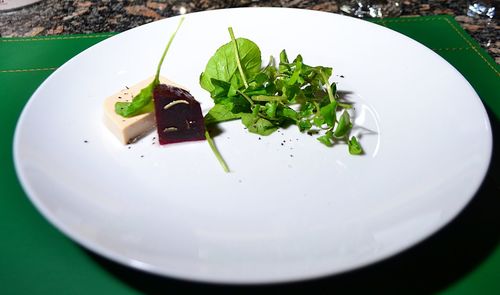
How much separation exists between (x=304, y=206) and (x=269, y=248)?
142mm

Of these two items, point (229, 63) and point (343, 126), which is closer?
point (343, 126)

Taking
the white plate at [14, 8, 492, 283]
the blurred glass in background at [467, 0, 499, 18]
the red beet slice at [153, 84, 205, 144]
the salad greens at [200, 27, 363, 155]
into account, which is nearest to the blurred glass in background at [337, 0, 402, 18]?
the blurred glass in background at [467, 0, 499, 18]

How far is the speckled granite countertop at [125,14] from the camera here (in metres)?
1.64

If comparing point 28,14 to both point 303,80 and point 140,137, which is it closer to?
point 140,137

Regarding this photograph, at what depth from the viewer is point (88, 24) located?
1.70m

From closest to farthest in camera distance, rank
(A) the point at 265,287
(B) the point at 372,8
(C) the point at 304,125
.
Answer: (A) the point at 265,287 < (C) the point at 304,125 < (B) the point at 372,8

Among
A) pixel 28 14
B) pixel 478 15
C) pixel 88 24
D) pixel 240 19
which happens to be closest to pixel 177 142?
pixel 240 19

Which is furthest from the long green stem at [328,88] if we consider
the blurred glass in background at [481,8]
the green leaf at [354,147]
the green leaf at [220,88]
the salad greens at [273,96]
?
the blurred glass in background at [481,8]

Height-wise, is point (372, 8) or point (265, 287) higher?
point (372, 8)

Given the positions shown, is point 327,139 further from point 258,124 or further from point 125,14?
point 125,14

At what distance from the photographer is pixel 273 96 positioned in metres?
1.14

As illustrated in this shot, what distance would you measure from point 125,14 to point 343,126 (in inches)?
43.0

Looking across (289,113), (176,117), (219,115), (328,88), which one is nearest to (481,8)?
(328,88)

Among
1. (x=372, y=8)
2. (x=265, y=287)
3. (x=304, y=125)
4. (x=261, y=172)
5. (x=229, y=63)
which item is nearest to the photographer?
(x=265, y=287)
